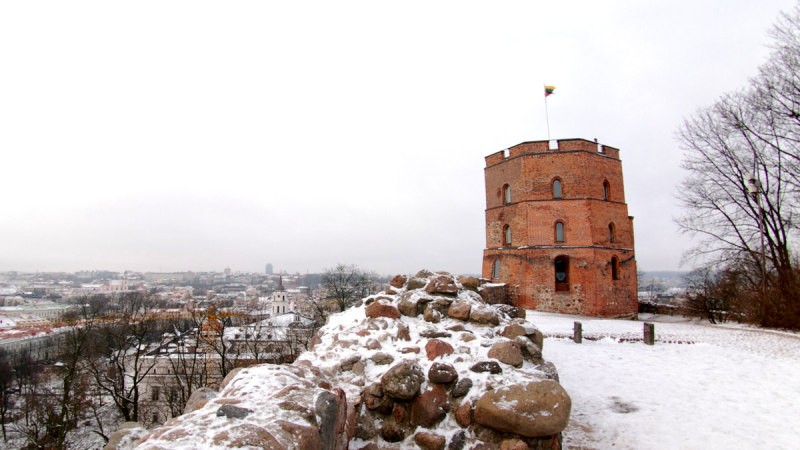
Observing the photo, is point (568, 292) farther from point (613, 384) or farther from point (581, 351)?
point (613, 384)

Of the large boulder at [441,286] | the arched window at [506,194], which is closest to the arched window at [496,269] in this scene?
the arched window at [506,194]

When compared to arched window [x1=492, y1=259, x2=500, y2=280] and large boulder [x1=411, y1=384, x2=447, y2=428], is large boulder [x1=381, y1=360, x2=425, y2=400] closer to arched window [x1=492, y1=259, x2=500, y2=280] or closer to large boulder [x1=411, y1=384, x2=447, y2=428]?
large boulder [x1=411, y1=384, x2=447, y2=428]

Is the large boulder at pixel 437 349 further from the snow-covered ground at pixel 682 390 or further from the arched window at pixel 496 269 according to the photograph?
the arched window at pixel 496 269

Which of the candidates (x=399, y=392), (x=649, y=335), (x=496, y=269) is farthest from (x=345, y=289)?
(x=399, y=392)

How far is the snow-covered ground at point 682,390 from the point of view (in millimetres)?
6035

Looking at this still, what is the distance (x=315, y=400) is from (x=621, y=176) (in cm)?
2415

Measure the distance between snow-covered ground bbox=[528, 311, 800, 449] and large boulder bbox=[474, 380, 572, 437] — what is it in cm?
157

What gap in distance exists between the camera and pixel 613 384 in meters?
8.61

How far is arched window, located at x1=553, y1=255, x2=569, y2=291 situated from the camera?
2208 centimetres

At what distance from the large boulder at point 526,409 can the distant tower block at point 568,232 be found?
691 inches

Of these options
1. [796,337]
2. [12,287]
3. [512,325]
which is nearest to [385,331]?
[512,325]

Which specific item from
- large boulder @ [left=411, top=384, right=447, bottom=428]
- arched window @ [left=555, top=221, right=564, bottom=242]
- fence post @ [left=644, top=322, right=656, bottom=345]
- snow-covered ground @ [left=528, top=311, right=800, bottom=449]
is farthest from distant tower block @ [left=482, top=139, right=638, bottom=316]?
large boulder @ [left=411, top=384, right=447, bottom=428]

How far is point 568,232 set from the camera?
71.4ft

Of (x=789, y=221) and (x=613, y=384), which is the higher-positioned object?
(x=789, y=221)
